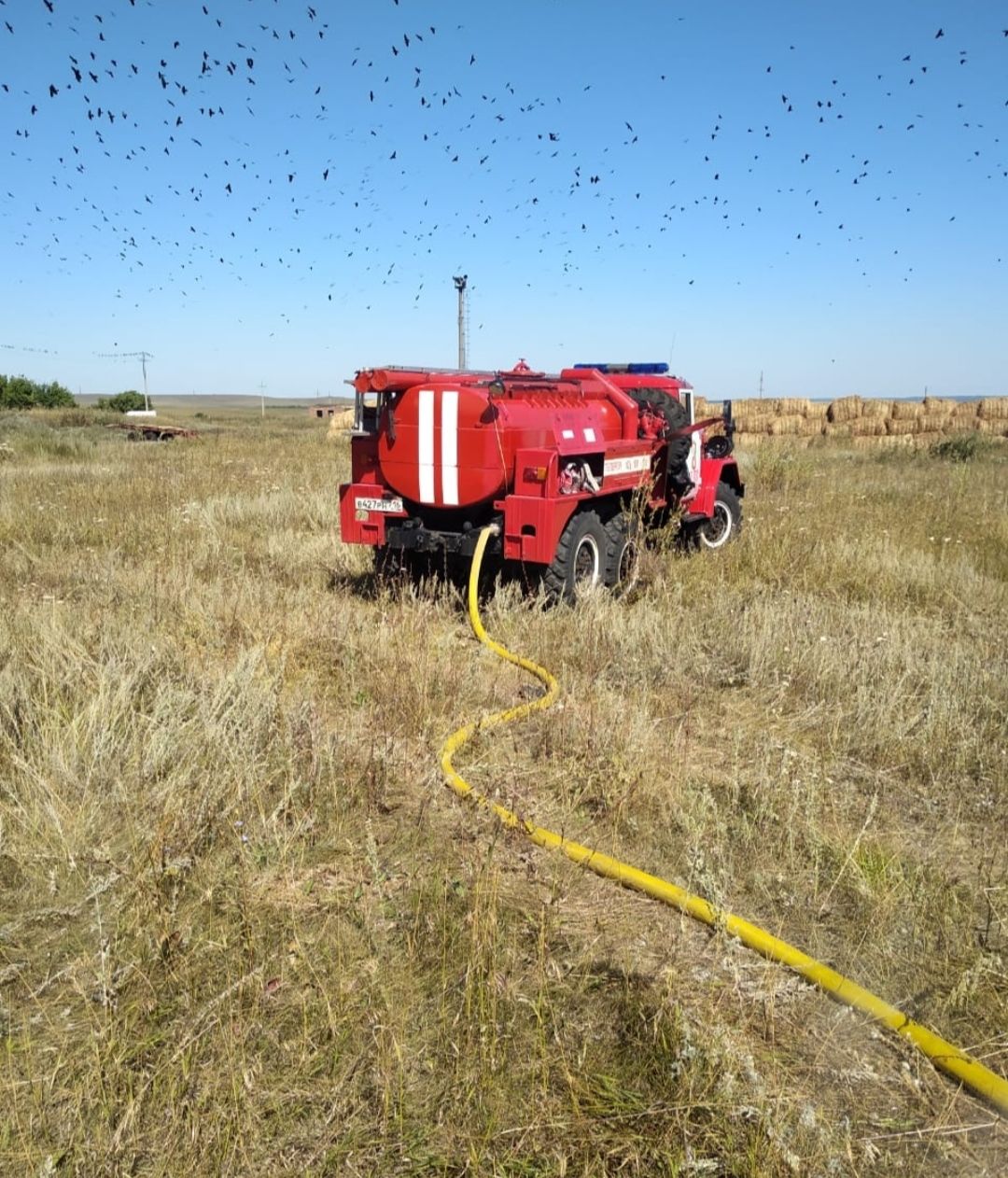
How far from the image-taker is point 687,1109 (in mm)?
2168

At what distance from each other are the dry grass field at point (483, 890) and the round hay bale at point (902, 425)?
21.8m

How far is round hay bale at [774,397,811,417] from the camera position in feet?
93.5

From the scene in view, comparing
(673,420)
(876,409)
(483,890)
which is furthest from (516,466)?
(876,409)

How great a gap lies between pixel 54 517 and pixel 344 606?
5.01m

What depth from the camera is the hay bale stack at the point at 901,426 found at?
86.7ft

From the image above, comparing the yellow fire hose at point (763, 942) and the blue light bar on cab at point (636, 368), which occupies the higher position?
the blue light bar on cab at point (636, 368)

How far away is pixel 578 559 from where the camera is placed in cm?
696

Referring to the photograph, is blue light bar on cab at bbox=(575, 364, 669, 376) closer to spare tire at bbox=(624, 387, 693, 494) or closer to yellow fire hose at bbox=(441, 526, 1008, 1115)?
spare tire at bbox=(624, 387, 693, 494)

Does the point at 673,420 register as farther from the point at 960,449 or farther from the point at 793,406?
the point at 793,406

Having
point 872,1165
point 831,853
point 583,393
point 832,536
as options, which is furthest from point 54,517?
point 872,1165

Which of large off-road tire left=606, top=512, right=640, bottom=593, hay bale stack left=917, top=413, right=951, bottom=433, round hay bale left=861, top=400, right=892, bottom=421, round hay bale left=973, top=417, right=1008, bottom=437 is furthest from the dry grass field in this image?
round hay bale left=861, top=400, right=892, bottom=421

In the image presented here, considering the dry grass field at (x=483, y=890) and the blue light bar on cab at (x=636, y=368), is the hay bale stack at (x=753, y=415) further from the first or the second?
the dry grass field at (x=483, y=890)

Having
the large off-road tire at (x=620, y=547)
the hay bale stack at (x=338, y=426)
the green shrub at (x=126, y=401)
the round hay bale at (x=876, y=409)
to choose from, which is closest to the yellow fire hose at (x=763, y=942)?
the large off-road tire at (x=620, y=547)

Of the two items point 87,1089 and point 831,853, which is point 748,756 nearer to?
point 831,853
